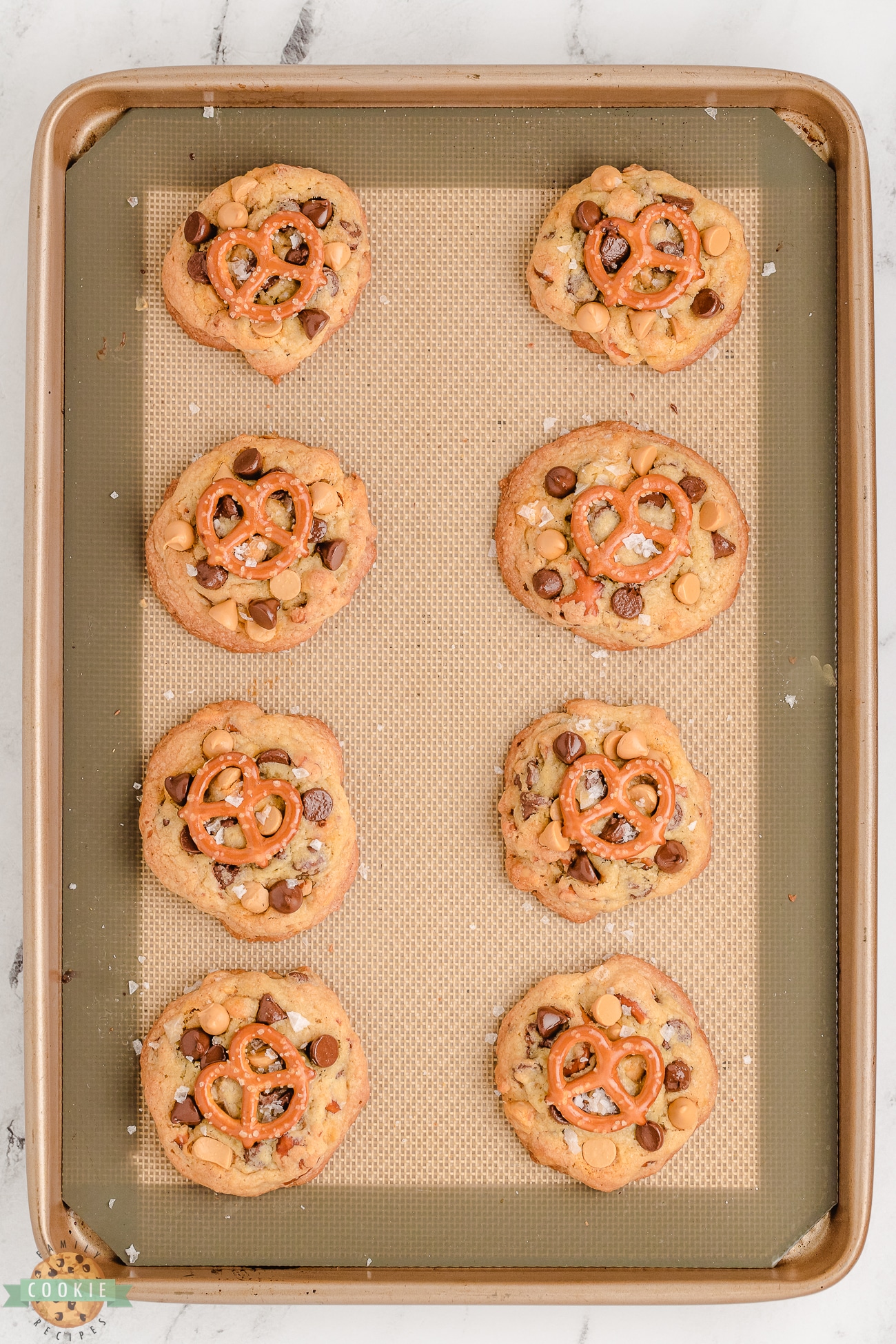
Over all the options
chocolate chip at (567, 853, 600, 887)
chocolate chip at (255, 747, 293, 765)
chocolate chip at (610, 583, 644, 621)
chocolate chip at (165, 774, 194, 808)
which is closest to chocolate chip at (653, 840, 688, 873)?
chocolate chip at (567, 853, 600, 887)

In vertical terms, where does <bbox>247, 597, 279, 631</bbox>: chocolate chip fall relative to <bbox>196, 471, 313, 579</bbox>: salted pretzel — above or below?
below

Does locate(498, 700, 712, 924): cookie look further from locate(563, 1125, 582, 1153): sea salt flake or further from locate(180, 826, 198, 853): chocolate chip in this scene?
locate(180, 826, 198, 853): chocolate chip

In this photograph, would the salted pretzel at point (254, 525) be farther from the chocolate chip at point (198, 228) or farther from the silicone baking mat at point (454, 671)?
the chocolate chip at point (198, 228)

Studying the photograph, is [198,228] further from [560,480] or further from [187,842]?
[187,842]

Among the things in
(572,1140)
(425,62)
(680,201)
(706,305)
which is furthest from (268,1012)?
(425,62)

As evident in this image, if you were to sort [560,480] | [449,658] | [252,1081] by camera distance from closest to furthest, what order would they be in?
[252,1081], [560,480], [449,658]

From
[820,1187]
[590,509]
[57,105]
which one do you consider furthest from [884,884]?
[57,105]
